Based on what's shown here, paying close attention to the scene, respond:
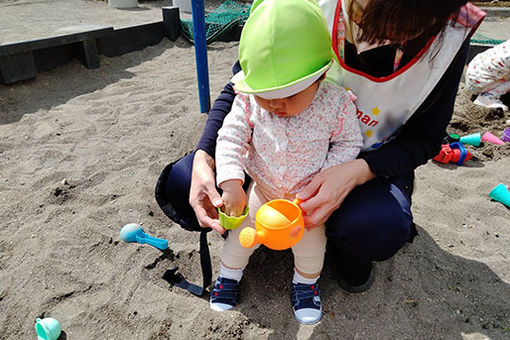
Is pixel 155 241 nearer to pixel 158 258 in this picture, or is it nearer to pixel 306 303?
pixel 158 258

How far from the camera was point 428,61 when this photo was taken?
119cm

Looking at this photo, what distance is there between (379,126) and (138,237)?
3.49ft

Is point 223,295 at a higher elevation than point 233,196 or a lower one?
lower

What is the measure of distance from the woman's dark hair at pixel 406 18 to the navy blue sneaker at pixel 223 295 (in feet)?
3.14

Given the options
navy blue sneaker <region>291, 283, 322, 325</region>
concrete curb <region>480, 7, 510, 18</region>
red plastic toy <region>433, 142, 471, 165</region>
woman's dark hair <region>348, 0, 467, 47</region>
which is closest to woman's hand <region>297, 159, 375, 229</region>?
navy blue sneaker <region>291, 283, 322, 325</region>

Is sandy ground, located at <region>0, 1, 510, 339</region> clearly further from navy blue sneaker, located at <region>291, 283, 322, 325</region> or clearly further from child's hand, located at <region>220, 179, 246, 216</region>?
child's hand, located at <region>220, 179, 246, 216</region>

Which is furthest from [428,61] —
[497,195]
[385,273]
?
[497,195]

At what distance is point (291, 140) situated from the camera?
124 cm

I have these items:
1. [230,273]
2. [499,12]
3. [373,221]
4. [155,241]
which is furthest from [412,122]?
[499,12]

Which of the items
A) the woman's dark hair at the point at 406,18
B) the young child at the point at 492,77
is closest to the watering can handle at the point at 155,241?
the woman's dark hair at the point at 406,18

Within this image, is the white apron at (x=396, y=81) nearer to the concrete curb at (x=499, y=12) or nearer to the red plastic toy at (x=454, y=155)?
the red plastic toy at (x=454, y=155)

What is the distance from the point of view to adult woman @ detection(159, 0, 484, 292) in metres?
1.16

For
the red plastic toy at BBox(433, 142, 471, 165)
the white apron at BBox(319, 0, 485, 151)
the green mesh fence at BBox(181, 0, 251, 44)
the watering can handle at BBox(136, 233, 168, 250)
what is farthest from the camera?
the green mesh fence at BBox(181, 0, 251, 44)

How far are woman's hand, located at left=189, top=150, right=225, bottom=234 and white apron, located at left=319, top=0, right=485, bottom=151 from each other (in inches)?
21.0
